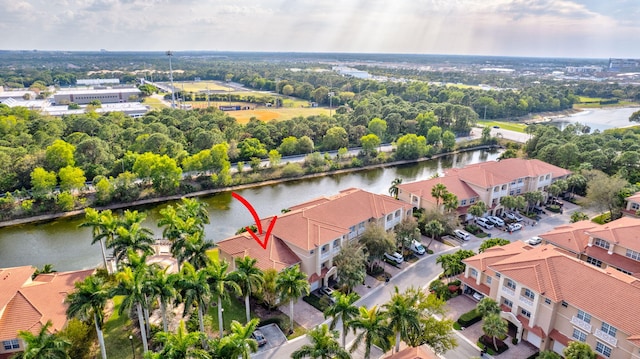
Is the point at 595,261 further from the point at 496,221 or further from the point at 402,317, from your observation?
the point at 402,317

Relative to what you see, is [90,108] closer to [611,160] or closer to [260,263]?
[260,263]

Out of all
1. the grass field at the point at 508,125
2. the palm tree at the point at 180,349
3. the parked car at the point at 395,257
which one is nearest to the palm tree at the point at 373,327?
the palm tree at the point at 180,349

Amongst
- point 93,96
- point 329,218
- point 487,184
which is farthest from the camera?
point 93,96

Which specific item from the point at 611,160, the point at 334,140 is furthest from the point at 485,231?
the point at 334,140

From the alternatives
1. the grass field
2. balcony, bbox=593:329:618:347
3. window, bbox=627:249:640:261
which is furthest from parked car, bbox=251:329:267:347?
the grass field

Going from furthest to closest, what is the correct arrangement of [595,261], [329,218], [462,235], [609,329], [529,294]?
[462,235] < [329,218] < [595,261] < [529,294] < [609,329]

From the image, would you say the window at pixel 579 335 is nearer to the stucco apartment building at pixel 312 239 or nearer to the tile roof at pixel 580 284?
the tile roof at pixel 580 284

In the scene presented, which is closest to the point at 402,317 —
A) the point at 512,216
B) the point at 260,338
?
the point at 260,338
